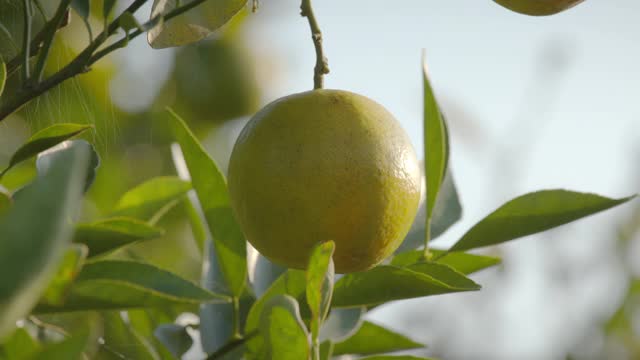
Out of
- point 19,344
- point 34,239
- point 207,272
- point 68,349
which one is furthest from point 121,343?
point 34,239

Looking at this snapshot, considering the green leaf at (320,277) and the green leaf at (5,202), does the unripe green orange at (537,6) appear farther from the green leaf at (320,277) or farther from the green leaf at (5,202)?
the green leaf at (5,202)

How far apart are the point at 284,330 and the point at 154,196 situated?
562 millimetres

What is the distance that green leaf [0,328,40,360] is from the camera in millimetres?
684

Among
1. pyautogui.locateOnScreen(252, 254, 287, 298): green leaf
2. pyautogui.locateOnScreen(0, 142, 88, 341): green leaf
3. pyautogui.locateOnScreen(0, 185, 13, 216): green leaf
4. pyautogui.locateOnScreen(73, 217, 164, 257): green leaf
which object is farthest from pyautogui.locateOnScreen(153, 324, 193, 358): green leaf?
pyautogui.locateOnScreen(0, 142, 88, 341): green leaf

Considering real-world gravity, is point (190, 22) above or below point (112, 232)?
above

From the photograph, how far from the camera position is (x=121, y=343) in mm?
1071

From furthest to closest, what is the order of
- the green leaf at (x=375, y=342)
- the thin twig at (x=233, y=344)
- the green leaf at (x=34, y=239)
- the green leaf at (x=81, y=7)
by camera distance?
the green leaf at (x=375, y=342)
the thin twig at (x=233, y=344)
the green leaf at (x=81, y=7)
the green leaf at (x=34, y=239)

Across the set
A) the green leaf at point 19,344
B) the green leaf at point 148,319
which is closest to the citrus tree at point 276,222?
the green leaf at point 19,344

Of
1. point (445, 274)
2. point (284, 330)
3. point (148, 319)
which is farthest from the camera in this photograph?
point (148, 319)

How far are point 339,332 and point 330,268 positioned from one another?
0.86ft

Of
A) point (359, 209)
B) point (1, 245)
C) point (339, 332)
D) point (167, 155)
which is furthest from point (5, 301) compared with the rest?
point (167, 155)

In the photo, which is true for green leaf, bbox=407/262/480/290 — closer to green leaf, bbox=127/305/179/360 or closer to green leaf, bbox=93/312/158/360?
green leaf, bbox=93/312/158/360

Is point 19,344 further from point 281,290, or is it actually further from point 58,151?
point 281,290

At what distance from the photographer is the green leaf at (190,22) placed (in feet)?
3.02
